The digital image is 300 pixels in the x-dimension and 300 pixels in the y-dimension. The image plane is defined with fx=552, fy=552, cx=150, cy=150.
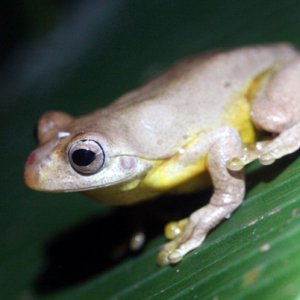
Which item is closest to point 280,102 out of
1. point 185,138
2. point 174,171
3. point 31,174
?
point 185,138

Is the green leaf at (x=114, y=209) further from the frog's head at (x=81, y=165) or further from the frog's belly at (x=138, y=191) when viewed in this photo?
the frog's head at (x=81, y=165)

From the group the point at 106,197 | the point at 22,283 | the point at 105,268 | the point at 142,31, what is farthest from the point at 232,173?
the point at 142,31

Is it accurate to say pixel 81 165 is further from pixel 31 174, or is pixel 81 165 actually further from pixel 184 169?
pixel 184 169

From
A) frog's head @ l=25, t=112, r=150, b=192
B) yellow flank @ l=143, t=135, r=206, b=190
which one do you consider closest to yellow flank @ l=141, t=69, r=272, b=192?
yellow flank @ l=143, t=135, r=206, b=190

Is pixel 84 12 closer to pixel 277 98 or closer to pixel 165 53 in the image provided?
pixel 165 53

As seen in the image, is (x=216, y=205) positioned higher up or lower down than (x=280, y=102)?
lower down

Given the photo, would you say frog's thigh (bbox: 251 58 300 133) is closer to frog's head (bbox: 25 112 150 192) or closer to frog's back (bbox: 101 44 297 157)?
frog's back (bbox: 101 44 297 157)
